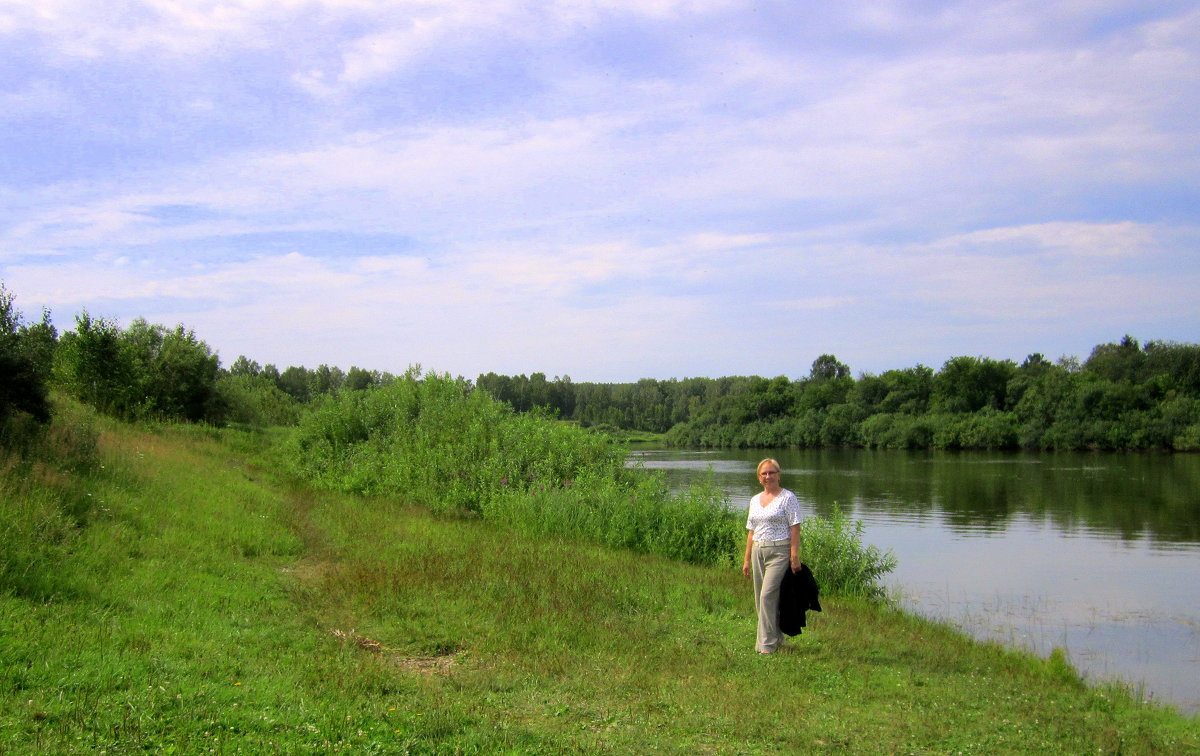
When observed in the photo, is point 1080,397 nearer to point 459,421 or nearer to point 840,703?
point 459,421

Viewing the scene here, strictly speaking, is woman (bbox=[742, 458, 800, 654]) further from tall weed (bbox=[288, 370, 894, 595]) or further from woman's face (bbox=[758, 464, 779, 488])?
tall weed (bbox=[288, 370, 894, 595])

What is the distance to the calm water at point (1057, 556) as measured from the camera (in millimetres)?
13539

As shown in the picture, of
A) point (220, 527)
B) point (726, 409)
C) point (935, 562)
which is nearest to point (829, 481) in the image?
point (935, 562)

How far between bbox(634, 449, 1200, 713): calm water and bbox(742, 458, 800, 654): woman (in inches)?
202

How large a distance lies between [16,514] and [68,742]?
6.00 meters

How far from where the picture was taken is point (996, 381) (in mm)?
97562

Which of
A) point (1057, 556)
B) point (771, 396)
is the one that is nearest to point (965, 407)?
point (771, 396)

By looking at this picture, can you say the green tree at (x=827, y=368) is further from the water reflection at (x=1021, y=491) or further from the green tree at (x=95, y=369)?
the green tree at (x=95, y=369)

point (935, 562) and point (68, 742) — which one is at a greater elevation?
point (68, 742)

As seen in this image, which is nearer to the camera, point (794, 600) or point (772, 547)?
point (794, 600)

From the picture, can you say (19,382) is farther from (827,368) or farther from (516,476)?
(827,368)

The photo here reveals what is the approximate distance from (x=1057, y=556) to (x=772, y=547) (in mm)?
17622

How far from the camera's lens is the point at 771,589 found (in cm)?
896

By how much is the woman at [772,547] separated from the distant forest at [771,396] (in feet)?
40.5
